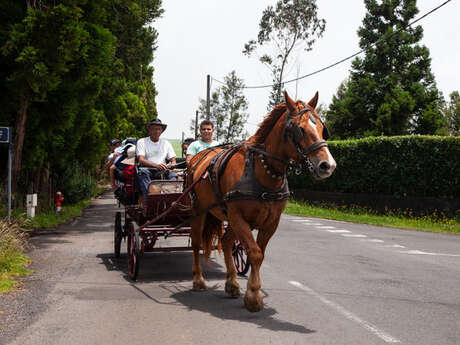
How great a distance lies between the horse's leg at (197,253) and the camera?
267 inches

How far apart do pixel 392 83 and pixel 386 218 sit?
18290 mm

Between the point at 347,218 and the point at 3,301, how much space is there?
15.5 m

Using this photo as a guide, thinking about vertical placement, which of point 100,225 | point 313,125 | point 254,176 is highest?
point 313,125

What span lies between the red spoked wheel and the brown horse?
1.46 m

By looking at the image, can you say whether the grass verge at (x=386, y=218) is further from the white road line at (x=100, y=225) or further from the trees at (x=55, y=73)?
the trees at (x=55, y=73)

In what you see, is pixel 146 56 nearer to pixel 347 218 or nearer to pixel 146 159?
pixel 347 218

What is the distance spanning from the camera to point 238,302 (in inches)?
240

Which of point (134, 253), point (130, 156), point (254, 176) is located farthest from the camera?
point (130, 156)

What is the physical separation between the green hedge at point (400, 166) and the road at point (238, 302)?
786cm

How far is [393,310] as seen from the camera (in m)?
5.87

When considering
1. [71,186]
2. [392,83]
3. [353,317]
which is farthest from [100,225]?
[392,83]

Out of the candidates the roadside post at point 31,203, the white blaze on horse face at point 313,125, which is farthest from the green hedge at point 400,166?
the white blaze on horse face at point 313,125

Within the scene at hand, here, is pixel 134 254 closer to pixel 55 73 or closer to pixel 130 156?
pixel 130 156

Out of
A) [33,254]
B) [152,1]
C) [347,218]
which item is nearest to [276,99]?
[152,1]
